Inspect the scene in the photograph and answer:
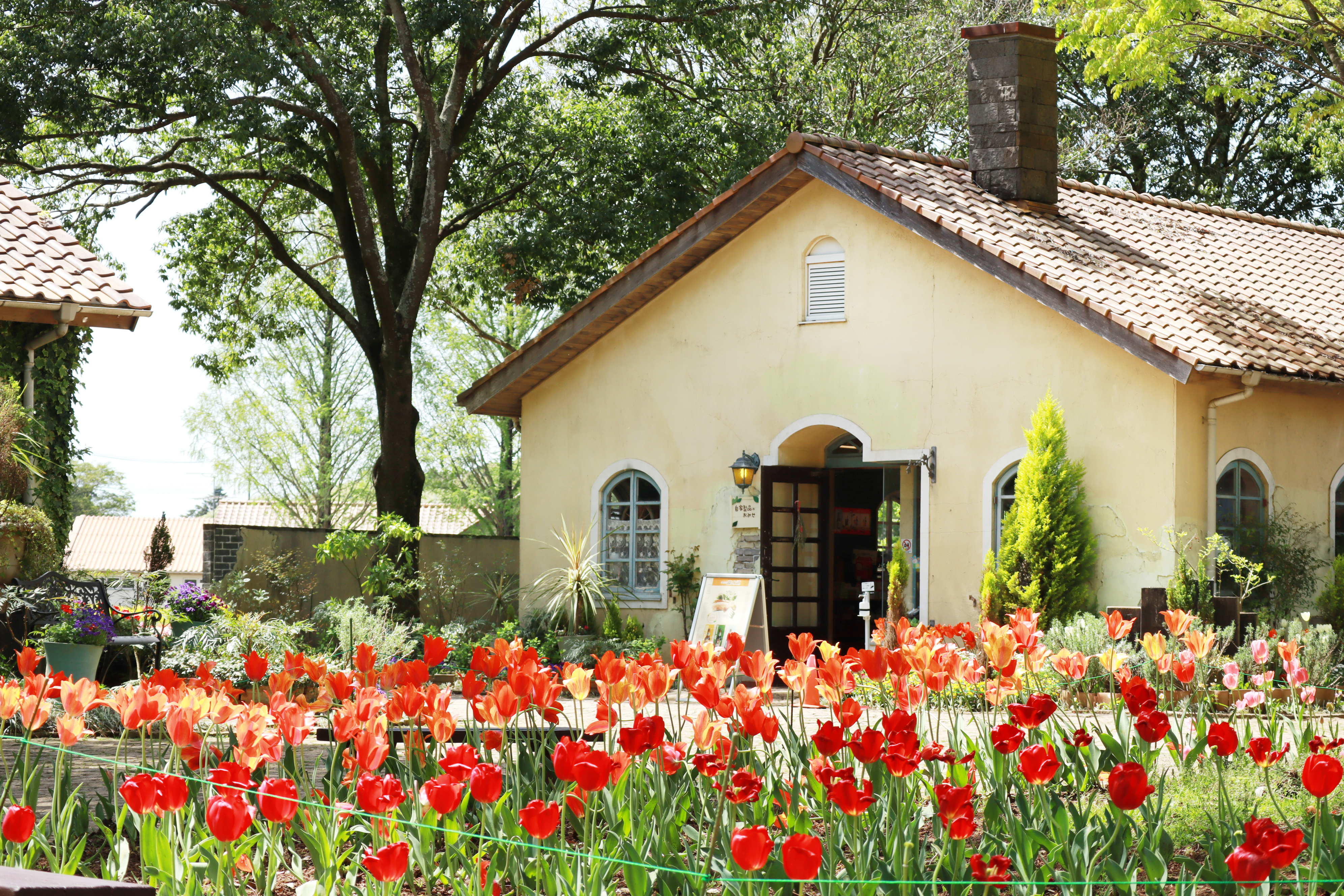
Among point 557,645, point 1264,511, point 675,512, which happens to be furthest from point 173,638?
point 1264,511

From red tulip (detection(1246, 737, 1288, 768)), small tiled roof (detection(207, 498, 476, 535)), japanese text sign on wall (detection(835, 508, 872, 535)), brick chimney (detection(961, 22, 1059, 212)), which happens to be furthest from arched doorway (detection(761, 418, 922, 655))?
small tiled roof (detection(207, 498, 476, 535))

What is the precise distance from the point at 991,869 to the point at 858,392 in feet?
35.6

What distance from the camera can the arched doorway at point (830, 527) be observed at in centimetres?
1426

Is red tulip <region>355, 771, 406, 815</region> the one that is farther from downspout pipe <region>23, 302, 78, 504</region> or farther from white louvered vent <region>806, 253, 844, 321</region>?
white louvered vent <region>806, 253, 844, 321</region>

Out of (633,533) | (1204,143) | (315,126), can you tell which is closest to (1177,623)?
(633,533)

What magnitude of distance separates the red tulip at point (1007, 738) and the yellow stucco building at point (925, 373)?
7809 millimetres

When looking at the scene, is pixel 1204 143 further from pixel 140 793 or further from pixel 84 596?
pixel 140 793

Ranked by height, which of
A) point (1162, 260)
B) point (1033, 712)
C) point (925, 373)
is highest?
point (1162, 260)

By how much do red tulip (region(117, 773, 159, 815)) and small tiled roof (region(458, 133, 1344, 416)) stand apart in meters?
9.53

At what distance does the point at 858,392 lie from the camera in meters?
13.7

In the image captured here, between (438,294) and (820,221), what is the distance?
11756 mm

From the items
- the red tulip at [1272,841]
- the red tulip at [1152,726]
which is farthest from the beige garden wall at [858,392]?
Answer: the red tulip at [1272,841]

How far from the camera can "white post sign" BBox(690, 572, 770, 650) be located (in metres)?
13.1

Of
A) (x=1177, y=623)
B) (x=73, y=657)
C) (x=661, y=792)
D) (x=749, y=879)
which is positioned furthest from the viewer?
(x=73, y=657)
